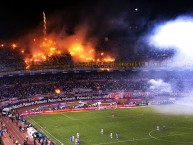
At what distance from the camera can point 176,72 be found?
90.1 metres

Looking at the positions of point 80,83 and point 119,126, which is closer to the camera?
point 119,126

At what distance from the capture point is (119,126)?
50656mm

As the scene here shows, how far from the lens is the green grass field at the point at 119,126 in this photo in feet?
139

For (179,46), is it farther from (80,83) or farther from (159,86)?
(80,83)

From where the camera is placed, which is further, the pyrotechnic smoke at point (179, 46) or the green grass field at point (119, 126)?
the pyrotechnic smoke at point (179, 46)

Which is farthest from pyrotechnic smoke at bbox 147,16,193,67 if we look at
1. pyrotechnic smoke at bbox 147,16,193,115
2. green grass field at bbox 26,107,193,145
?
green grass field at bbox 26,107,193,145

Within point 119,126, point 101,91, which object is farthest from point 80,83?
point 119,126

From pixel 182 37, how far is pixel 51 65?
3439 cm

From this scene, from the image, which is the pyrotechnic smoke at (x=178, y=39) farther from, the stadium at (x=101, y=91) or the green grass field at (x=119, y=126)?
the green grass field at (x=119, y=126)

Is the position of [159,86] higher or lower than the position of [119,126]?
higher

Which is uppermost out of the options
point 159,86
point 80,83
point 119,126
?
point 80,83

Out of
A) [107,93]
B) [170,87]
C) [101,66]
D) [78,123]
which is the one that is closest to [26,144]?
[78,123]

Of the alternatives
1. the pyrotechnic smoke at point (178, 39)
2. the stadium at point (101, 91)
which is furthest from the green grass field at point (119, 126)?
the pyrotechnic smoke at point (178, 39)

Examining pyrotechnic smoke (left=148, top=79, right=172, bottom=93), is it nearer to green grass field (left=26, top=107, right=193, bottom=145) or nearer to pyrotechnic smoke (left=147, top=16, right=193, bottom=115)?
pyrotechnic smoke (left=147, top=16, right=193, bottom=115)
